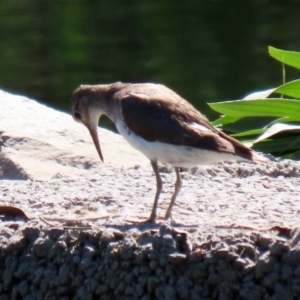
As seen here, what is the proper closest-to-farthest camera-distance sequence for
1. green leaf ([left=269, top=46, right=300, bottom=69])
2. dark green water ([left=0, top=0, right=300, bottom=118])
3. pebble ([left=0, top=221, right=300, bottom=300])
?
1. pebble ([left=0, top=221, right=300, bottom=300])
2. green leaf ([left=269, top=46, right=300, bottom=69])
3. dark green water ([left=0, top=0, right=300, bottom=118])

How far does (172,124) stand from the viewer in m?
4.76

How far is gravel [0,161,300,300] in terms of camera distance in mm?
3982

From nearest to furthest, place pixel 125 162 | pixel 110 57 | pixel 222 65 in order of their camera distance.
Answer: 1. pixel 125 162
2. pixel 222 65
3. pixel 110 57

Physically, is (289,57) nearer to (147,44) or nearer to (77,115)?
(77,115)

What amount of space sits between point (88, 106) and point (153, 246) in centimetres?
166

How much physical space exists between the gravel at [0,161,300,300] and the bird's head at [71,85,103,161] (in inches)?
21.0

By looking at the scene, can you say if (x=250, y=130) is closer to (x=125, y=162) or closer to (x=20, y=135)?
(x=125, y=162)

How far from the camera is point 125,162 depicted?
661cm

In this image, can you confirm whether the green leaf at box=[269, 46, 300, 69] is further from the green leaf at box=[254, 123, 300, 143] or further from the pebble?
the pebble

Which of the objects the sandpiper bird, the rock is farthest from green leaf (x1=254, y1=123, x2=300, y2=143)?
the sandpiper bird

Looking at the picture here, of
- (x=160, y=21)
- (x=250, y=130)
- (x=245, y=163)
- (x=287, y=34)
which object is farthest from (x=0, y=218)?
(x=160, y=21)

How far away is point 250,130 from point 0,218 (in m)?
2.72

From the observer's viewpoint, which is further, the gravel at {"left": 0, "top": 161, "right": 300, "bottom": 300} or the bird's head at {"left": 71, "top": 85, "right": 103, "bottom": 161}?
the bird's head at {"left": 71, "top": 85, "right": 103, "bottom": 161}

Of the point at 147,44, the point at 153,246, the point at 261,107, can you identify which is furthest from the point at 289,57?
the point at 147,44
